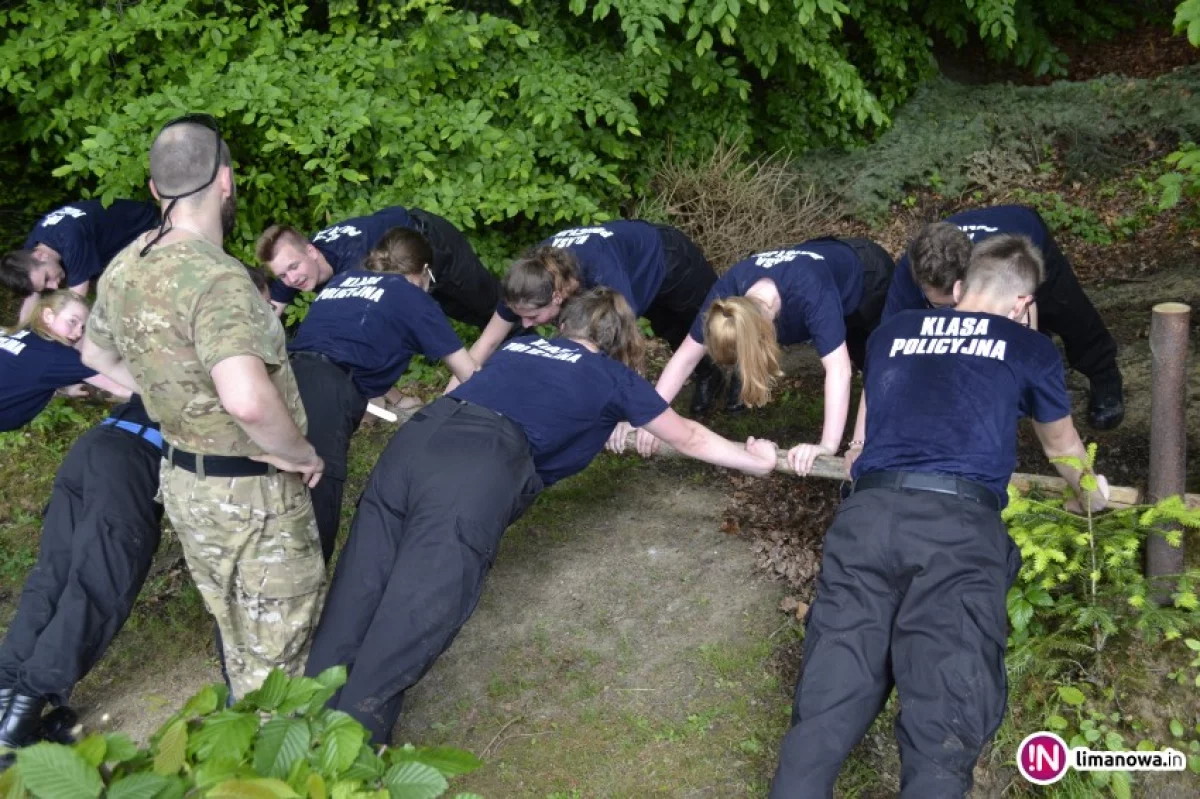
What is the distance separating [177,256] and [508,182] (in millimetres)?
4118

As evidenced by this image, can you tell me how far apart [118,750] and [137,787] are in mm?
178

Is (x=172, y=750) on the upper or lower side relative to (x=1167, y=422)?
upper

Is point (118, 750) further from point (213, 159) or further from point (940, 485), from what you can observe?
point (940, 485)

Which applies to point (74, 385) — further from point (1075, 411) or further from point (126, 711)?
point (1075, 411)

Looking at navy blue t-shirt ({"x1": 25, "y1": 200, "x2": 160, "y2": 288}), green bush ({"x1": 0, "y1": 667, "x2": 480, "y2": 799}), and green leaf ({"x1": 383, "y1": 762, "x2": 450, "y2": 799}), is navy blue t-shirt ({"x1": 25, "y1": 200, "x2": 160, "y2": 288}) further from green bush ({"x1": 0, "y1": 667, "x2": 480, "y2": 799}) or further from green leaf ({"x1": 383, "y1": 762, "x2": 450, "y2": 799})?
green leaf ({"x1": 383, "y1": 762, "x2": 450, "y2": 799})

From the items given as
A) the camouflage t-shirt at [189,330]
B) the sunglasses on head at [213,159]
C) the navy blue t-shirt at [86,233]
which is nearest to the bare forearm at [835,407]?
the camouflage t-shirt at [189,330]

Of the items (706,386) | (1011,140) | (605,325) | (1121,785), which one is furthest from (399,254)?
(1011,140)

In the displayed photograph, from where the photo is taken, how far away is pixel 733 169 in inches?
329

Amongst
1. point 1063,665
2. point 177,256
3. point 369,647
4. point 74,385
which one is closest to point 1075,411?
point 1063,665

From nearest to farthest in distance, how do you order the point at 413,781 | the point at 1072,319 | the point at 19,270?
the point at 413,781 → the point at 1072,319 → the point at 19,270

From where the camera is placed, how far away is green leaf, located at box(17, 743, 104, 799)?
173cm

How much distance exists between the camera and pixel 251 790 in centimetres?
172

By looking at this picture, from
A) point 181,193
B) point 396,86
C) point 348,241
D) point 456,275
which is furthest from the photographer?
point 396,86

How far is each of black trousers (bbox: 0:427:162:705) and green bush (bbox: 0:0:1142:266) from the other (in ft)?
9.60
